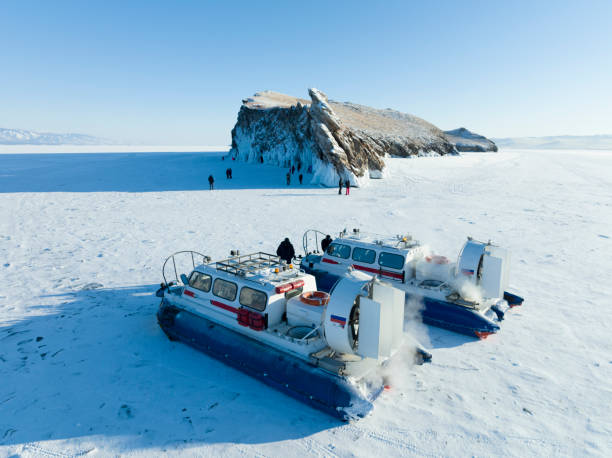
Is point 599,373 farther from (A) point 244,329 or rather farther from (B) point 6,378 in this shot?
(B) point 6,378

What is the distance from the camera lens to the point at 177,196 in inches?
966

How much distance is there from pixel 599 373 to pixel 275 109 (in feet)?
131

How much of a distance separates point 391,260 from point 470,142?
102 m

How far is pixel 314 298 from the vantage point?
6.93 m

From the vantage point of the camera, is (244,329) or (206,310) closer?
(244,329)

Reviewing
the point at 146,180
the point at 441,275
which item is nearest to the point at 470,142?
the point at 146,180

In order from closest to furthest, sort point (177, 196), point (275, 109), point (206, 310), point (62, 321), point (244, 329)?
point (244, 329) < point (206, 310) < point (62, 321) < point (177, 196) < point (275, 109)

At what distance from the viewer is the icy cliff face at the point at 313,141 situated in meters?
29.5

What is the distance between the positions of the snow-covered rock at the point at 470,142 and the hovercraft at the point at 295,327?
8439 cm

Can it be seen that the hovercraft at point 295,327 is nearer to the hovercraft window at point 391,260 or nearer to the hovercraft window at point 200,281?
the hovercraft window at point 200,281

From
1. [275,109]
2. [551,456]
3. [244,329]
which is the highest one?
[275,109]

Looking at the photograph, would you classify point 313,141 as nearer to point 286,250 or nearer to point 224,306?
point 286,250

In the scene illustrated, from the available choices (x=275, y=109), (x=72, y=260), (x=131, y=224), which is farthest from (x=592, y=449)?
(x=275, y=109)

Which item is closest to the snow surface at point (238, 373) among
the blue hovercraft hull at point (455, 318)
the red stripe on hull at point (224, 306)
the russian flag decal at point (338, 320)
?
the blue hovercraft hull at point (455, 318)
